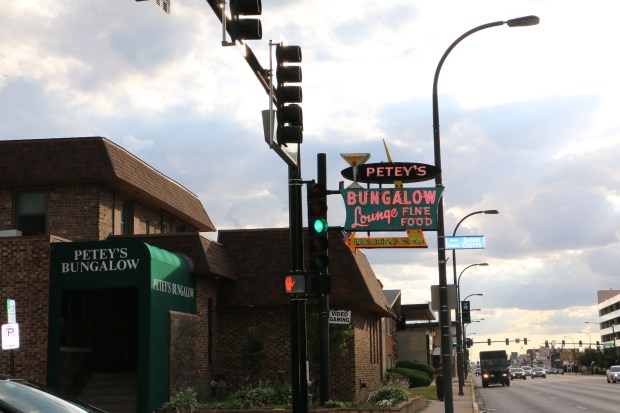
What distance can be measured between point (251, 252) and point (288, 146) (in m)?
15.0

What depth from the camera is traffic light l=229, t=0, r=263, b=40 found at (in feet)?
36.9

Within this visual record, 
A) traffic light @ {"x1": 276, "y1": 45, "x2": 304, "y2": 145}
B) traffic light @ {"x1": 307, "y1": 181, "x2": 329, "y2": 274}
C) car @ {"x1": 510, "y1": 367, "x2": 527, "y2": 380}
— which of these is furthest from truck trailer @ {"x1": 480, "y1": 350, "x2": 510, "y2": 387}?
traffic light @ {"x1": 276, "y1": 45, "x2": 304, "y2": 145}

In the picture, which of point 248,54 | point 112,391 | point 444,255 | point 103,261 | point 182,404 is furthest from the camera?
point 112,391

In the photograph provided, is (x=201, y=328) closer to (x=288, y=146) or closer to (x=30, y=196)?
(x=30, y=196)

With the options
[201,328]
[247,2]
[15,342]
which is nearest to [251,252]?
[201,328]

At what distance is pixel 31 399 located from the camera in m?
8.24

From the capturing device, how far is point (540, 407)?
3503 cm

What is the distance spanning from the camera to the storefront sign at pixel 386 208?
23188 millimetres

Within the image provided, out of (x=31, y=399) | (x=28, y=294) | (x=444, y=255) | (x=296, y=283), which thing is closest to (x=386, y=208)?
(x=444, y=255)

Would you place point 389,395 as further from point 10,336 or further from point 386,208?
point 10,336

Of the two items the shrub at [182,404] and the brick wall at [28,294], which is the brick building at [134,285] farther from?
the shrub at [182,404]

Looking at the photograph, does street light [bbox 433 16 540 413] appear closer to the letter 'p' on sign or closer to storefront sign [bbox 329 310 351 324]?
storefront sign [bbox 329 310 351 324]

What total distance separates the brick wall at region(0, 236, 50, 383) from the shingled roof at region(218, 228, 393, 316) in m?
7.62

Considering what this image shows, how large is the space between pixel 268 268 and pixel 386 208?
7.14 metres
